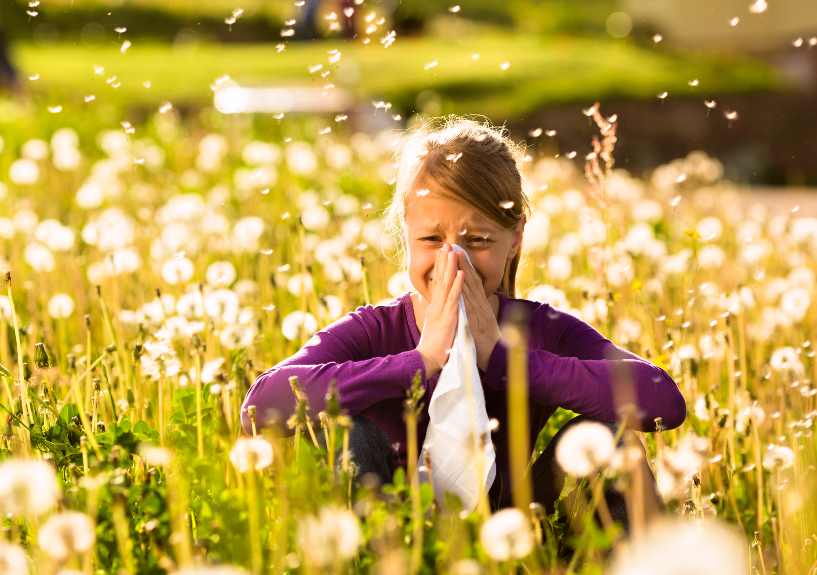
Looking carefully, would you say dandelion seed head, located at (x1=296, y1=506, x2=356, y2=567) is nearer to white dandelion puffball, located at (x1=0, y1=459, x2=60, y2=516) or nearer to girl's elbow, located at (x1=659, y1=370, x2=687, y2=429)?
white dandelion puffball, located at (x1=0, y1=459, x2=60, y2=516)

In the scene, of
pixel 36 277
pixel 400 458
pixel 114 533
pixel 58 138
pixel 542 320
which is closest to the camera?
pixel 114 533

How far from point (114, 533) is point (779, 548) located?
1.25m

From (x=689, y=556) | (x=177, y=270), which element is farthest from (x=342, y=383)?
(x=689, y=556)

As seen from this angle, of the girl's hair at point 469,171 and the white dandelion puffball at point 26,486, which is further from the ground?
the girl's hair at point 469,171

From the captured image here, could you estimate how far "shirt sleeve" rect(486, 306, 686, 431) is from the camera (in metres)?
2.37

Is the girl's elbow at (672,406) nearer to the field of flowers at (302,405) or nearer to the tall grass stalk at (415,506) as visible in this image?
the field of flowers at (302,405)

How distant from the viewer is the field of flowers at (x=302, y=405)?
5.75 ft

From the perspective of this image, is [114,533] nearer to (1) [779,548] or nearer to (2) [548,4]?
(1) [779,548]

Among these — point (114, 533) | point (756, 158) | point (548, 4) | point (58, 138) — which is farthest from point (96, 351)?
point (548, 4)

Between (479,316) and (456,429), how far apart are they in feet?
0.81

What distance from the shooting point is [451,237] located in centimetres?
248

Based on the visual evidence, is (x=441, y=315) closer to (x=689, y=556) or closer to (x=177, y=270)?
(x=177, y=270)

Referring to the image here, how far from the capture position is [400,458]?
8.09 ft

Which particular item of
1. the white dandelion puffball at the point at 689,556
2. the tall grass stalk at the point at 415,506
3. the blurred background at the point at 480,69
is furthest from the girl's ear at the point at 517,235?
the white dandelion puffball at the point at 689,556
